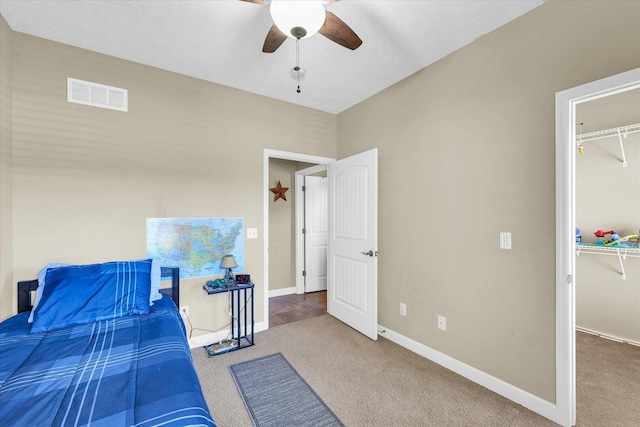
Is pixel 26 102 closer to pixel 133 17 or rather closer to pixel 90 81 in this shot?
pixel 90 81

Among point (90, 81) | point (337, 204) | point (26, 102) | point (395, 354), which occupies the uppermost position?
point (90, 81)

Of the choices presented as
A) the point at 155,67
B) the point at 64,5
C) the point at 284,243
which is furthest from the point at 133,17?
the point at 284,243

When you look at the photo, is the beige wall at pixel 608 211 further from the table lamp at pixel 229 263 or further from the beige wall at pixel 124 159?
the table lamp at pixel 229 263

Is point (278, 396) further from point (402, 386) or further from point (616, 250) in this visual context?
point (616, 250)

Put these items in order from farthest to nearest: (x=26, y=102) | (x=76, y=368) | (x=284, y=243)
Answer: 1. (x=284, y=243)
2. (x=26, y=102)
3. (x=76, y=368)

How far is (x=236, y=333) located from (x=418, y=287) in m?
2.03

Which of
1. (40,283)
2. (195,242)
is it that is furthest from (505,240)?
(40,283)

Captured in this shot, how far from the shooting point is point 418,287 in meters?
2.78

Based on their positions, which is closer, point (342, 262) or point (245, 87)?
point (245, 87)

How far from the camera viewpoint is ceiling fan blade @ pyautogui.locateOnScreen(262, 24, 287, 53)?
1693mm

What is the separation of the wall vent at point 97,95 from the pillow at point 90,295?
4.62ft

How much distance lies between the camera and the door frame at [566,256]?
5.90ft

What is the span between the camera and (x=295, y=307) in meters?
4.17

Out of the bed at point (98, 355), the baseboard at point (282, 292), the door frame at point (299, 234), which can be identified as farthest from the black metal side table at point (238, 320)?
the door frame at point (299, 234)
